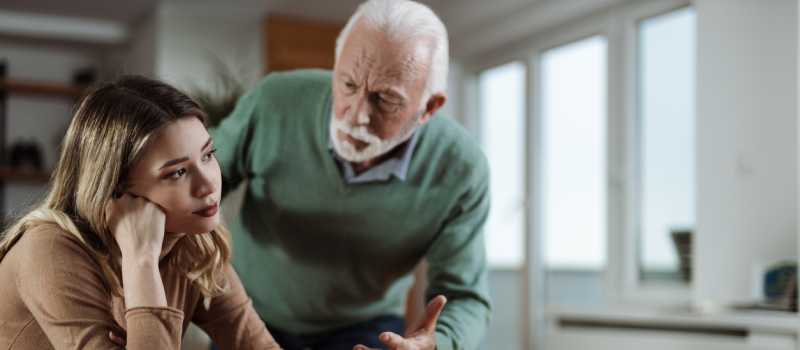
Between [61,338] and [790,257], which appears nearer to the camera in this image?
[61,338]

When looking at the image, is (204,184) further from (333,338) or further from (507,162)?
(507,162)

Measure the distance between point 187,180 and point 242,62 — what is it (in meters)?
4.34

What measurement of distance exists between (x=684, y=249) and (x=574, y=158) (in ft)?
3.03

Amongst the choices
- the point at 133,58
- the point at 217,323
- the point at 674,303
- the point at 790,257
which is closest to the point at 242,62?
the point at 133,58

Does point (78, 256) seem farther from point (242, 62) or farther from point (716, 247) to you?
point (242, 62)

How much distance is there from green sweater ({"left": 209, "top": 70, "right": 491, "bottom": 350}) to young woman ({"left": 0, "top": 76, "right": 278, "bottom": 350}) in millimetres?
490

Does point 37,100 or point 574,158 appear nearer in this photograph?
point 574,158

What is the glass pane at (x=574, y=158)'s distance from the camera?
410 cm

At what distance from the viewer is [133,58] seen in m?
5.50

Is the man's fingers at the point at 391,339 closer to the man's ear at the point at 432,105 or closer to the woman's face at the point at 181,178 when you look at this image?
the woman's face at the point at 181,178

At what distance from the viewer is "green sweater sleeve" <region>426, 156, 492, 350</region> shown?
1.40 meters

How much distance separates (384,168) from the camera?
4.91ft

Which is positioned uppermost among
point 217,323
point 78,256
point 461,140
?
point 461,140

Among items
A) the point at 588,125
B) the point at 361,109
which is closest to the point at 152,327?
the point at 361,109
